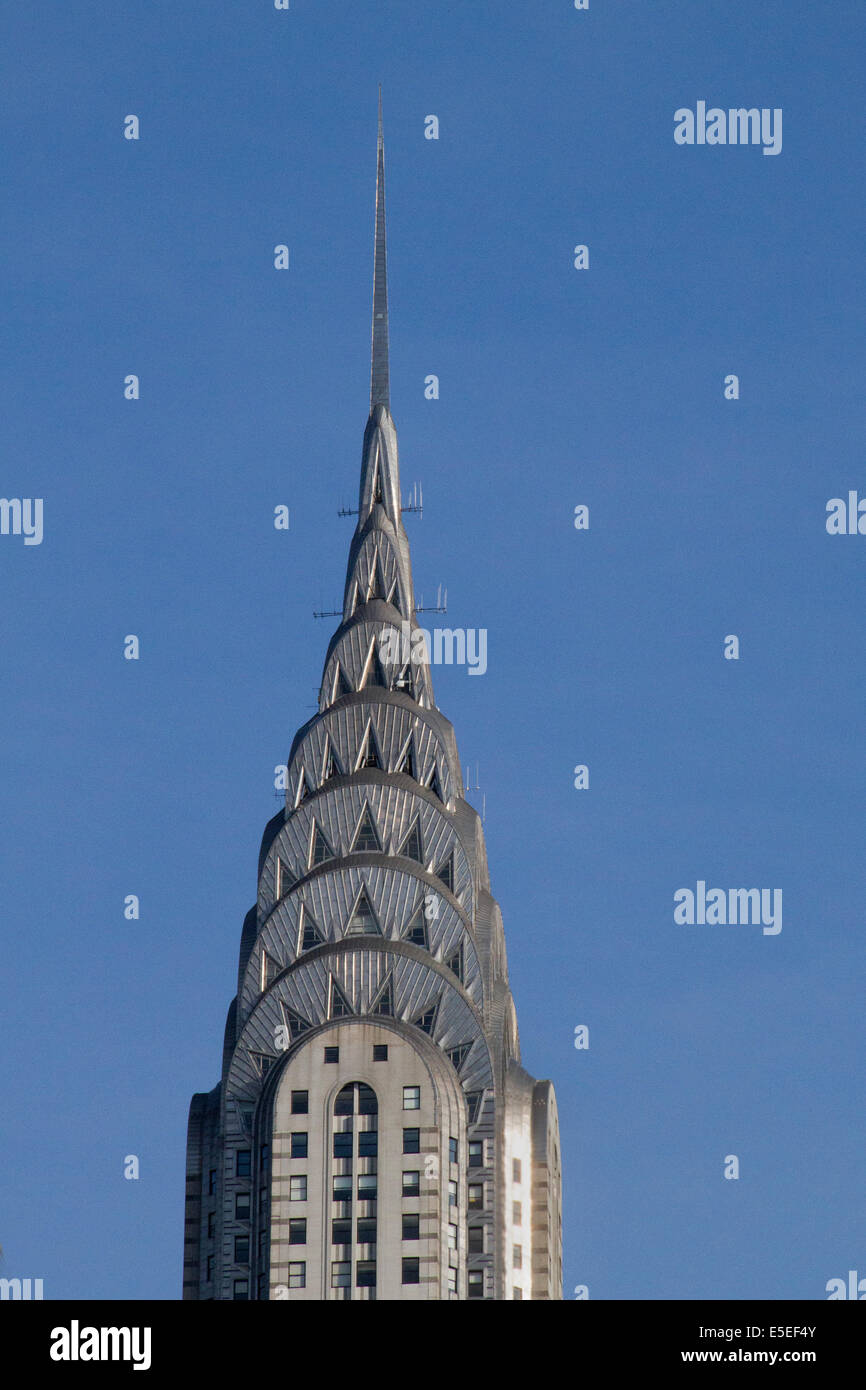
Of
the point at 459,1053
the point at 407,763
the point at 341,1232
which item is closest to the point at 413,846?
the point at 407,763

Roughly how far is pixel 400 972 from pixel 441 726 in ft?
78.2

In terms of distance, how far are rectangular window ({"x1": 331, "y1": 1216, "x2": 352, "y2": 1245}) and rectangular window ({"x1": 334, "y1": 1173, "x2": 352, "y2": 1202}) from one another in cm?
124

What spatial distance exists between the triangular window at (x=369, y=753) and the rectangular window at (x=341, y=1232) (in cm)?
3166

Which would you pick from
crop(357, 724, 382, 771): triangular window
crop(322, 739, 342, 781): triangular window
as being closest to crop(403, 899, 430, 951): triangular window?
crop(357, 724, 382, 771): triangular window

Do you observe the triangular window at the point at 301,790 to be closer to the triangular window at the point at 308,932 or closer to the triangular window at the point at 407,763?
the triangular window at the point at 407,763

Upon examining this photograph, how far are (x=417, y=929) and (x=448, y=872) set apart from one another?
5661 millimetres

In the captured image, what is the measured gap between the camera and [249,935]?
17375 cm

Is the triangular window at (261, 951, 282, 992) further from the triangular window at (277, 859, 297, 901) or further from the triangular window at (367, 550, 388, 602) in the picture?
the triangular window at (367, 550, 388, 602)

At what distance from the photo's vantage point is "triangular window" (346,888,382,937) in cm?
16812
